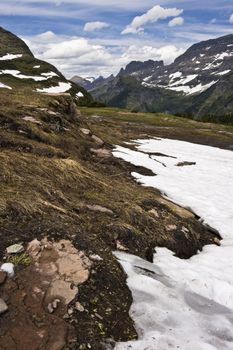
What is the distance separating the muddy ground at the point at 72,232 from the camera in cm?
754

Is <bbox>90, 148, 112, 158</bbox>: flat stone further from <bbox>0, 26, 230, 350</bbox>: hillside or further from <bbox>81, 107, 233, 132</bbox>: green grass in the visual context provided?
<bbox>81, 107, 233, 132</bbox>: green grass

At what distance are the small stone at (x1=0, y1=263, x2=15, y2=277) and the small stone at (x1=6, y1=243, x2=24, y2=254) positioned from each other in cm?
47

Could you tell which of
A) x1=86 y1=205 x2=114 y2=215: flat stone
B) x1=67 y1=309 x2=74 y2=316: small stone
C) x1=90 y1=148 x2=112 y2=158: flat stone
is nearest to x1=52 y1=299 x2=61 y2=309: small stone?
x1=67 y1=309 x2=74 y2=316: small stone

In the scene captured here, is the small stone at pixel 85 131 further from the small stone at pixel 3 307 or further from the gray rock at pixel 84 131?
the small stone at pixel 3 307

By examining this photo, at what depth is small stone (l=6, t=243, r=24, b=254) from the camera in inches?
360

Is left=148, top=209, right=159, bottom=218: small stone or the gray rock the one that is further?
the gray rock

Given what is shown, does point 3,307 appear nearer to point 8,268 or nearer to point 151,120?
point 8,268

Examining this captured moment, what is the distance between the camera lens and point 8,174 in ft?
43.7

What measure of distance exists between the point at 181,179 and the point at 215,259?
10.8 meters

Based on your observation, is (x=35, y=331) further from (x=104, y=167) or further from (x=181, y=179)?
(x=181, y=179)

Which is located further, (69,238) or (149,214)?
(149,214)

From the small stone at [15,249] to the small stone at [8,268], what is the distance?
47cm

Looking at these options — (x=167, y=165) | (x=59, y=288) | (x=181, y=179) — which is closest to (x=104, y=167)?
(x=181, y=179)

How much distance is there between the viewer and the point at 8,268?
8594 millimetres
